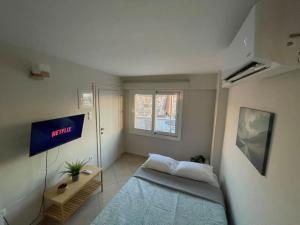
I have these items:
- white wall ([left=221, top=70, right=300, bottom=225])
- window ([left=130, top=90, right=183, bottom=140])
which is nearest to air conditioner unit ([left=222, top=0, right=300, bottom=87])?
white wall ([left=221, top=70, right=300, bottom=225])

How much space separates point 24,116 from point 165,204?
6.23ft

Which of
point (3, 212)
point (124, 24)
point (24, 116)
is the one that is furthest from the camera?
point (24, 116)

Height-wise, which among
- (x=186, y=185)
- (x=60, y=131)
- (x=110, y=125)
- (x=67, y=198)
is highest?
(x=60, y=131)

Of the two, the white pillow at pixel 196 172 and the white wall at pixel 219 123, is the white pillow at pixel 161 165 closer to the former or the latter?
the white pillow at pixel 196 172

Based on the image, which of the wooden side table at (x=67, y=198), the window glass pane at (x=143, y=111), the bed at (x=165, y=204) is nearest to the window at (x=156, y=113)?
the window glass pane at (x=143, y=111)

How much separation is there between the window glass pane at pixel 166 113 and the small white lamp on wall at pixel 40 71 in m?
2.21

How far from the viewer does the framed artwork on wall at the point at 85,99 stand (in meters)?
2.26

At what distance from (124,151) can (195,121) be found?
215 cm

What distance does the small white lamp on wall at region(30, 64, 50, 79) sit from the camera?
155cm

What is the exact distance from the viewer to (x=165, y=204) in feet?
4.95

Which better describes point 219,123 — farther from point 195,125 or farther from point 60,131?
point 60,131

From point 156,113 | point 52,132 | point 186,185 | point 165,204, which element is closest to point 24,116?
point 52,132

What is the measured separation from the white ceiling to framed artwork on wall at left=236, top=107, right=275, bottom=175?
2.19 feet

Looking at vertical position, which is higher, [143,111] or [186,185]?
[143,111]
